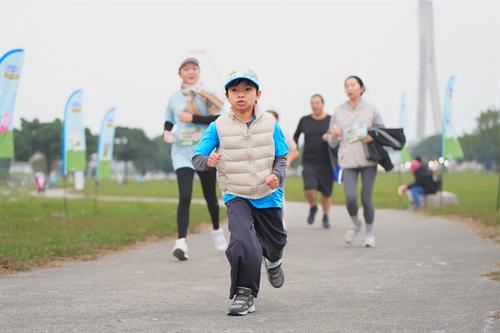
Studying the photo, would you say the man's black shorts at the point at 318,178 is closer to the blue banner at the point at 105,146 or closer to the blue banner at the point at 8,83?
the blue banner at the point at 8,83

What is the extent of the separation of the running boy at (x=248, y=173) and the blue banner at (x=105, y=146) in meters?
17.2

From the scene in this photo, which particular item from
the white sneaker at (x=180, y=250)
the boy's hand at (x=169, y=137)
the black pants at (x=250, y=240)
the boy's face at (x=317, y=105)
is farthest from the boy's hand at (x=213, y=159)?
the boy's face at (x=317, y=105)

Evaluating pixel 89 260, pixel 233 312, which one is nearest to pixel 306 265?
pixel 89 260

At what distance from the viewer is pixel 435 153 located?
555 ft

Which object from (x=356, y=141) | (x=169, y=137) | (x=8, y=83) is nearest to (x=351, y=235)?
(x=356, y=141)

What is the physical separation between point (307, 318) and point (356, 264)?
312 centimetres

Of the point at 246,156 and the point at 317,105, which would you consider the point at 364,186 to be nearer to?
the point at 317,105

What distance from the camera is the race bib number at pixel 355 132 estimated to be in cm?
969

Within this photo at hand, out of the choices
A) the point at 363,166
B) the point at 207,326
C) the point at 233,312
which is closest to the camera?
the point at 207,326

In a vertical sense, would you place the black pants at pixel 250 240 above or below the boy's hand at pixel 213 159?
below

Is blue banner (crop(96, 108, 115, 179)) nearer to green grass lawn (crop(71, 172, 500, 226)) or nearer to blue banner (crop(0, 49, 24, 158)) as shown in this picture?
green grass lawn (crop(71, 172, 500, 226))

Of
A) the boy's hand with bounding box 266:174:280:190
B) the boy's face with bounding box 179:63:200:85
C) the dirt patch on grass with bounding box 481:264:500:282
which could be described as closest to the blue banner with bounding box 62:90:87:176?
the boy's face with bounding box 179:63:200:85

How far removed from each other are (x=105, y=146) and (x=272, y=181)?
1773cm

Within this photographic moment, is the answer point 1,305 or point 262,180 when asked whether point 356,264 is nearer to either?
point 262,180
